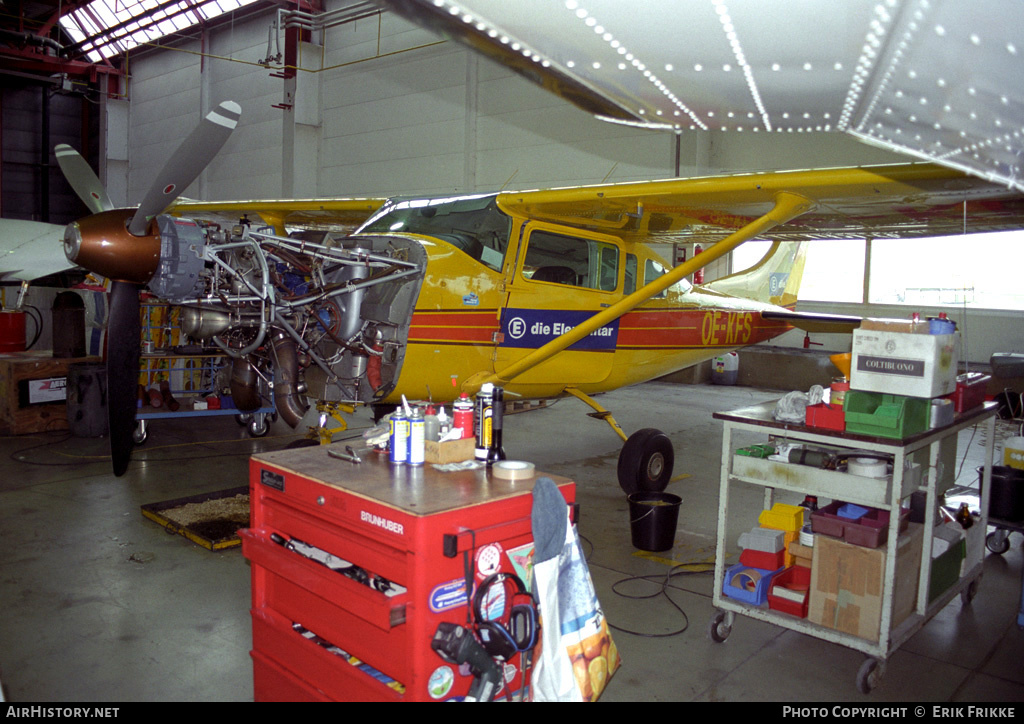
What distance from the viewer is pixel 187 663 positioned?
3.28 m

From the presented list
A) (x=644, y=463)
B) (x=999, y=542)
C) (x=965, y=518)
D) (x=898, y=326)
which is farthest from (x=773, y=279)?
(x=898, y=326)

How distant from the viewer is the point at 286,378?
5156mm

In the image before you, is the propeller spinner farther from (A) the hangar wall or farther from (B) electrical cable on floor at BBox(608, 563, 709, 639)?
(A) the hangar wall

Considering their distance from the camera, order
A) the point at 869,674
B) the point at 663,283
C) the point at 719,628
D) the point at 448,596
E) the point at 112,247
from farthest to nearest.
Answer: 1. the point at 663,283
2. the point at 112,247
3. the point at 719,628
4. the point at 869,674
5. the point at 448,596

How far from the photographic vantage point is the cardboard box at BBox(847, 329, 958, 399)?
125 inches

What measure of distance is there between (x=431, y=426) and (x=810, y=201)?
150 inches

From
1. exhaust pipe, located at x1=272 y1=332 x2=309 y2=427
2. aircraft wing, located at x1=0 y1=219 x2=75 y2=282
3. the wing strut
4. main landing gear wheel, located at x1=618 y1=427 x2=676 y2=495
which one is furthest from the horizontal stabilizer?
aircraft wing, located at x1=0 y1=219 x2=75 y2=282

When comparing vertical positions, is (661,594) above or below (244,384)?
below

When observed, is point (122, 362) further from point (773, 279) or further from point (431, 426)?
point (773, 279)

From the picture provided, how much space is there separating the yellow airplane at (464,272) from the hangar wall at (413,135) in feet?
22.4

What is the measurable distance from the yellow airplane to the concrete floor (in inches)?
30.2

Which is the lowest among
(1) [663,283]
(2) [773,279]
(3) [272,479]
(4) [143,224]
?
(3) [272,479]

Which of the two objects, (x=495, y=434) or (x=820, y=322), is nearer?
(x=495, y=434)

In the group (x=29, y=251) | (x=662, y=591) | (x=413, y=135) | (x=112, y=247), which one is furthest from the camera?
(x=413, y=135)
